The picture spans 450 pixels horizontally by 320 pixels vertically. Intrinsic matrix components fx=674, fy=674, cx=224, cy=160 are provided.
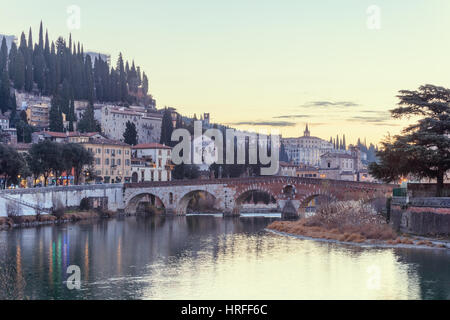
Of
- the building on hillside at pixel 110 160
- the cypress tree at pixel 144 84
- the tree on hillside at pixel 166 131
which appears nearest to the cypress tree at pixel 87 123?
the tree on hillside at pixel 166 131

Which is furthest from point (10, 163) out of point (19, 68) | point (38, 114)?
point (38, 114)

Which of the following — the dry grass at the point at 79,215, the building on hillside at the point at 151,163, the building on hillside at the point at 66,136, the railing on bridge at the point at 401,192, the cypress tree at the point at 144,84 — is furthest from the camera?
the cypress tree at the point at 144,84

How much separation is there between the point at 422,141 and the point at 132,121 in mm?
106276

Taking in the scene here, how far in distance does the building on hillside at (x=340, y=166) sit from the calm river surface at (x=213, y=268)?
98180mm

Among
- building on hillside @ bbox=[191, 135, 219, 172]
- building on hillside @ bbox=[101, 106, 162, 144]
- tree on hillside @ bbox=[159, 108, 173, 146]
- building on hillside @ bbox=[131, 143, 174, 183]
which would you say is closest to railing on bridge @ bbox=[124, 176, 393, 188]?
building on hillside @ bbox=[131, 143, 174, 183]

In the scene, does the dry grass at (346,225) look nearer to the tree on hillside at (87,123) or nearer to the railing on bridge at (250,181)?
the railing on bridge at (250,181)

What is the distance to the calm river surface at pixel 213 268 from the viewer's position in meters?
26.5

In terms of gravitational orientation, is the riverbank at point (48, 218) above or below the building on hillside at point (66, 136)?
below

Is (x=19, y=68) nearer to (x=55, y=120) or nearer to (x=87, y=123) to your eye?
(x=87, y=123)

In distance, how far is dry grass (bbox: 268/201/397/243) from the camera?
135 ft

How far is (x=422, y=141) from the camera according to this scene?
42875mm

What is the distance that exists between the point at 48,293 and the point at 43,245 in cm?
1645
